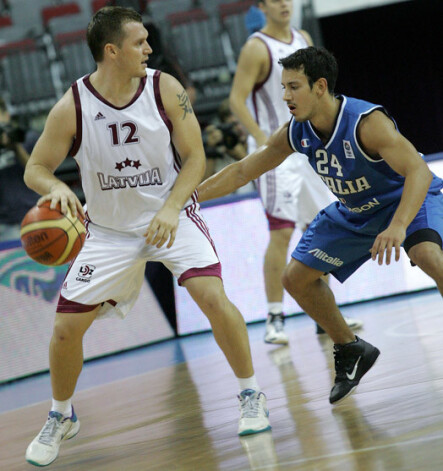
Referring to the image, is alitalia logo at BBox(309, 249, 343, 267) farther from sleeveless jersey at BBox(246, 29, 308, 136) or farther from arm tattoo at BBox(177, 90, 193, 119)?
sleeveless jersey at BBox(246, 29, 308, 136)

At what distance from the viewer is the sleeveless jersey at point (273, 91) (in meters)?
6.03

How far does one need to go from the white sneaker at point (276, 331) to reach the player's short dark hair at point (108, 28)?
114 inches

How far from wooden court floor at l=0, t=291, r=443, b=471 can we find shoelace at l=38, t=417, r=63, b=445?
12 centimetres

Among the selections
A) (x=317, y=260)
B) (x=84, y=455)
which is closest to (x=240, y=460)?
(x=84, y=455)

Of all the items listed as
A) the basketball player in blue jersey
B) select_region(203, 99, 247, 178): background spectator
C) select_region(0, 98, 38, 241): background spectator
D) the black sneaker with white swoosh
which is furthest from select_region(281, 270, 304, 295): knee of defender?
select_region(0, 98, 38, 241): background spectator

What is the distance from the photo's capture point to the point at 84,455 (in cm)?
374

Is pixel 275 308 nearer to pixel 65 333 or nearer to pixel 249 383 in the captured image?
pixel 249 383

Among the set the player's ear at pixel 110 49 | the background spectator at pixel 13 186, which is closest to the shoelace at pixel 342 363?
the player's ear at pixel 110 49

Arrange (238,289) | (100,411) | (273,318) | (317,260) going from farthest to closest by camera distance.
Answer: (238,289), (273,318), (100,411), (317,260)

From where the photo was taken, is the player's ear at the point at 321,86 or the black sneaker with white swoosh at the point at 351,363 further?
the black sneaker with white swoosh at the point at 351,363

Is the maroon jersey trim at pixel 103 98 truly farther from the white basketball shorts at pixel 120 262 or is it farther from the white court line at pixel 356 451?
the white court line at pixel 356 451

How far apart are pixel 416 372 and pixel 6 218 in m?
5.39

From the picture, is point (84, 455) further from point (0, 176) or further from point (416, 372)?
point (0, 176)

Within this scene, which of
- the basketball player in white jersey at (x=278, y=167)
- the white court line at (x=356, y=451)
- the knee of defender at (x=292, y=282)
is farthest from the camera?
the basketball player in white jersey at (x=278, y=167)
